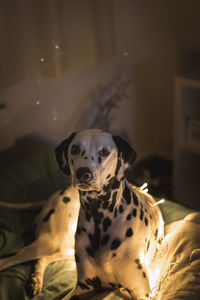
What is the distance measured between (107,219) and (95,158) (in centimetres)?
22

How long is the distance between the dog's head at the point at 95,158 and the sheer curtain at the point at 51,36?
891mm

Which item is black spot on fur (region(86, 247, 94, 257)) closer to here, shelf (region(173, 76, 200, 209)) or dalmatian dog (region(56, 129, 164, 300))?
dalmatian dog (region(56, 129, 164, 300))

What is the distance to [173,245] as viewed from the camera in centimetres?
144

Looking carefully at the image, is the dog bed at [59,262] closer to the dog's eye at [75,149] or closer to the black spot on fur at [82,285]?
the black spot on fur at [82,285]

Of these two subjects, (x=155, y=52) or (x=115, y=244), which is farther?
(x=155, y=52)

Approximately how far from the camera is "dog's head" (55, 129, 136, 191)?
1.12 meters

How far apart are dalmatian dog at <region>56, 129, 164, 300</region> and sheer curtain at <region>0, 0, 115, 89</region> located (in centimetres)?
88

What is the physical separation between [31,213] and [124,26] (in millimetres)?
1363

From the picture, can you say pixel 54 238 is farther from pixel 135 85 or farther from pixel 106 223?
pixel 135 85

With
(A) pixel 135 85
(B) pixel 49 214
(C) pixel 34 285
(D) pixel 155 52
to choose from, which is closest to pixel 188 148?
(A) pixel 135 85

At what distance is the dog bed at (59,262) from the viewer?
1301 mm

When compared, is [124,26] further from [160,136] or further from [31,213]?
[31,213]

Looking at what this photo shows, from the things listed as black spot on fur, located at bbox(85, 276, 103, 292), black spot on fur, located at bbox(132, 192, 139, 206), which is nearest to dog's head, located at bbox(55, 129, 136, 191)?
black spot on fur, located at bbox(132, 192, 139, 206)

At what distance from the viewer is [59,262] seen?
1.53m
